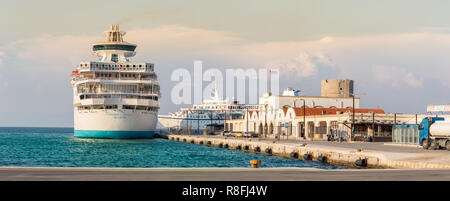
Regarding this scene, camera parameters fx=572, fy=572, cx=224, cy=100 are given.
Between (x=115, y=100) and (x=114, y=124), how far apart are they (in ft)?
15.6

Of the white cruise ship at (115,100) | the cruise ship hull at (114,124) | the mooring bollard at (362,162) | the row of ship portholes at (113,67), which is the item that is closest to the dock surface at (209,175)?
the mooring bollard at (362,162)

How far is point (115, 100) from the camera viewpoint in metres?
106

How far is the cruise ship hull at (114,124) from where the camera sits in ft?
341

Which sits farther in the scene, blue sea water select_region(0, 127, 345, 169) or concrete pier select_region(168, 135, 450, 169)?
blue sea water select_region(0, 127, 345, 169)

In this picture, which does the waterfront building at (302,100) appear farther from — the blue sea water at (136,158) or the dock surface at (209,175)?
the dock surface at (209,175)

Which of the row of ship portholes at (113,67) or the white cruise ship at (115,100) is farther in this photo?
the row of ship portholes at (113,67)

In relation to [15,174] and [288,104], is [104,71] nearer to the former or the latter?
[288,104]

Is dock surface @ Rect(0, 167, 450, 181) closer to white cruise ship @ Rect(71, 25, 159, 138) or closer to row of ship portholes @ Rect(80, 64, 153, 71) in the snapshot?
white cruise ship @ Rect(71, 25, 159, 138)

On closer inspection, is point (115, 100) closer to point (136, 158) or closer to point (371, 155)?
point (136, 158)

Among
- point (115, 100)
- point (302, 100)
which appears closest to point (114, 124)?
point (115, 100)

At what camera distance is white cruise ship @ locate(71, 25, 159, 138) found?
345 feet

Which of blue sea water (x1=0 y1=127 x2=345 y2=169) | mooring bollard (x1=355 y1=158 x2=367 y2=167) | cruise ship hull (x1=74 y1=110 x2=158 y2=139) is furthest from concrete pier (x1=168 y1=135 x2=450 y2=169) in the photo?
cruise ship hull (x1=74 y1=110 x2=158 y2=139)
